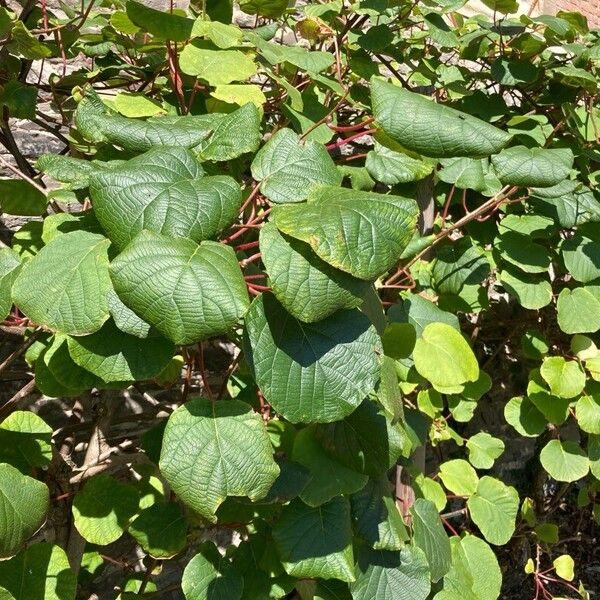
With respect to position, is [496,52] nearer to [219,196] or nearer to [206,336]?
[219,196]

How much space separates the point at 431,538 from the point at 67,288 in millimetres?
986

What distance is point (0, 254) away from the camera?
1.03 meters

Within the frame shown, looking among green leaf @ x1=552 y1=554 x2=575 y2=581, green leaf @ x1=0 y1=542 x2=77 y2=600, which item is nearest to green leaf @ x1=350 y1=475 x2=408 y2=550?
green leaf @ x1=0 y1=542 x2=77 y2=600

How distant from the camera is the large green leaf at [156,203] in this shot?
2.61 feet

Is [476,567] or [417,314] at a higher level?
[417,314]

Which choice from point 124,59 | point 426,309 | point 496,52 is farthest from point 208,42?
point 496,52

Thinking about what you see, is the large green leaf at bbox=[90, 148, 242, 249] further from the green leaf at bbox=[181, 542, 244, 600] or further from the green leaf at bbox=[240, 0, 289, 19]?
the green leaf at bbox=[240, 0, 289, 19]

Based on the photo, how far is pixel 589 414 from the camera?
1.88m

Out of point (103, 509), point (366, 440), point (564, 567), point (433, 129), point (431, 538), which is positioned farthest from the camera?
point (564, 567)

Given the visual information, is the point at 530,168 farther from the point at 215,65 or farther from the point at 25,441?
the point at 25,441

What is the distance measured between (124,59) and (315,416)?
4.00ft

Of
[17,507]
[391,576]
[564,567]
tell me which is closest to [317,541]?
[391,576]

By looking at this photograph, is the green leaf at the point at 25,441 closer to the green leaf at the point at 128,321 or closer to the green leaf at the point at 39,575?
the green leaf at the point at 39,575

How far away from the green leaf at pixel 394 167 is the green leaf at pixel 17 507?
0.75 meters
